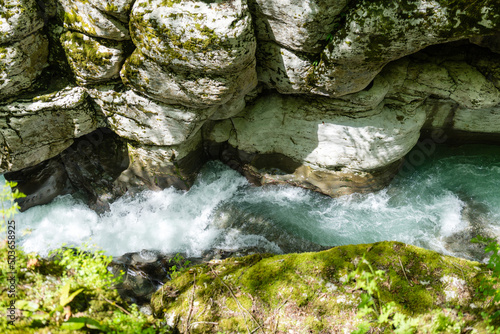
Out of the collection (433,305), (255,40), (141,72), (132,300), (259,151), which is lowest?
(132,300)

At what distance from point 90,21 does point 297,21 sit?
395cm

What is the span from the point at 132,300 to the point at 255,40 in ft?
17.9

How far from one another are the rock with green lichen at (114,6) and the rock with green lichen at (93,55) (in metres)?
0.68

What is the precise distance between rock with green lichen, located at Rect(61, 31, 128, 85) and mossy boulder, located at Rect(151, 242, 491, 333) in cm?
497

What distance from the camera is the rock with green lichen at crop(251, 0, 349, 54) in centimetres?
531

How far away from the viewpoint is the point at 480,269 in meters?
3.05

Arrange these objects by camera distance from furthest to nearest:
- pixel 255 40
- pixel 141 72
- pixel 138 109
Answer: pixel 138 109 → pixel 141 72 → pixel 255 40

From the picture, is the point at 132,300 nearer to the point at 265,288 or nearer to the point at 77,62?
the point at 265,288

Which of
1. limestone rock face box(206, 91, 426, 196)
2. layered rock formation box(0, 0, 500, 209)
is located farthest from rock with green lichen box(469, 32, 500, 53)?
limestone rock face box(206, 91, 426, 196)

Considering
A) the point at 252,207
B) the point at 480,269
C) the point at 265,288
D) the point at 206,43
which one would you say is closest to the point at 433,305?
the point at 480,269

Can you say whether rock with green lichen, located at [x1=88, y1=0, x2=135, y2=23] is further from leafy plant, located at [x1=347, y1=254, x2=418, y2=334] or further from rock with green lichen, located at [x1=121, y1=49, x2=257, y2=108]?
leafy plant, located at [x1=347, y1=254, x2=418, y2=334]

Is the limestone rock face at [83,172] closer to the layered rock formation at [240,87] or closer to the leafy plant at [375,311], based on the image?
the layered rock formation at [240,87]

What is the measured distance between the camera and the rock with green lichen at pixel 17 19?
572cm

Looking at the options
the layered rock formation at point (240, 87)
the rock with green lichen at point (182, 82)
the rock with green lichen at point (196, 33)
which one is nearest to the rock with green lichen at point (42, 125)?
the layered rock formation at point (240, 87)
